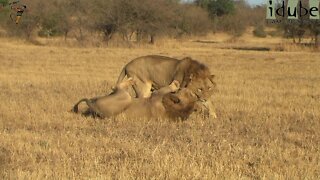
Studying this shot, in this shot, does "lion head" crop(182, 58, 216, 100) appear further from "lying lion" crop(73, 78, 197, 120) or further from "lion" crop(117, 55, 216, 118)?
"lying lion" crop(73, 78, 197, 120)

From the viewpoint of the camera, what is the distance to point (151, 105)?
9.85 metres

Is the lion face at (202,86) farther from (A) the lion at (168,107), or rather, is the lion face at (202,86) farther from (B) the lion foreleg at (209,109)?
(A) the lion at (168,107)

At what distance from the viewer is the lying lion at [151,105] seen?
977 centimetres

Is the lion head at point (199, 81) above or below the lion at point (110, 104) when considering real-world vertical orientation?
above

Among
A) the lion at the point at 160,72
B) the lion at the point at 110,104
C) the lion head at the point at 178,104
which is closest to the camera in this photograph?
the lion head at the point at 178,104

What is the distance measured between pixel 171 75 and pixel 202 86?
76cm

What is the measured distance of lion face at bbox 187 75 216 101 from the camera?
A: 10.5 m

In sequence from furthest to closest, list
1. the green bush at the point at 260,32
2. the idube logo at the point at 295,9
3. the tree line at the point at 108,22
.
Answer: the green bush at the point at 260,32 < the tree line at the point at 108,22 < the idube logo at the point at 295,9

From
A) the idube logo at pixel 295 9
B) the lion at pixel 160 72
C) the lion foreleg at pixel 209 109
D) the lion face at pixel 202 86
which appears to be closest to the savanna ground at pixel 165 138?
the lion foreleg at pixel 209 109

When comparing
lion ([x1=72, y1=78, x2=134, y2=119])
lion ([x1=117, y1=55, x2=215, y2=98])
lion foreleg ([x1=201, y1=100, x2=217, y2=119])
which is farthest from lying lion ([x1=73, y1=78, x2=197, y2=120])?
lion ([x1=117, y1=55, x2=215, y2=98])

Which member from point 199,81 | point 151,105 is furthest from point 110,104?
point 199,81

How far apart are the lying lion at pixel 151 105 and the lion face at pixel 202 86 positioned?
378 millimetres

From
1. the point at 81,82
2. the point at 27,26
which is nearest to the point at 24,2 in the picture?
the point at 27,26

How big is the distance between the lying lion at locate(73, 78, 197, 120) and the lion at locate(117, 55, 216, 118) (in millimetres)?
468
